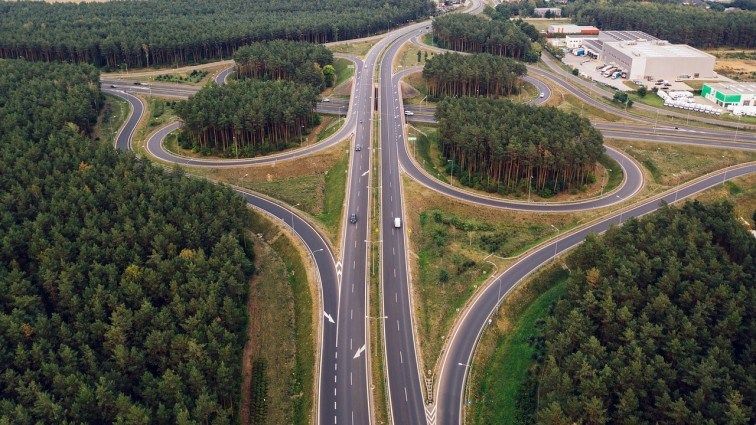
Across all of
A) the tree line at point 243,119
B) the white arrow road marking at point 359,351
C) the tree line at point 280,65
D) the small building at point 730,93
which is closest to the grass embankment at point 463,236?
the white arrow road marking at point 359,351

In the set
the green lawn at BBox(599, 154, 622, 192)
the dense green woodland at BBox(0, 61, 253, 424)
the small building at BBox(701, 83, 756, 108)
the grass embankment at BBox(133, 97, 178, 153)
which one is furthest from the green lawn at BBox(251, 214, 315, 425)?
the small building at BBox(701, 83, 756, 108)

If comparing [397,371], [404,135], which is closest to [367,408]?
[397,371]

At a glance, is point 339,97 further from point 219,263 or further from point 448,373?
point 448,373

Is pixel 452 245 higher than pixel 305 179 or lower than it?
lower

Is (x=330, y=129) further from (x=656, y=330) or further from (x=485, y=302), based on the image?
(x=656, y=330)

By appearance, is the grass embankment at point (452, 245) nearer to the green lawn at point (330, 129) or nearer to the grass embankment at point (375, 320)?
the grass embankment at point (375, 320)

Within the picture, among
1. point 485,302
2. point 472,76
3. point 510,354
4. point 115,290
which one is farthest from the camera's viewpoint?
point 472,76

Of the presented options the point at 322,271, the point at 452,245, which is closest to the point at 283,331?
the point at 322,271
